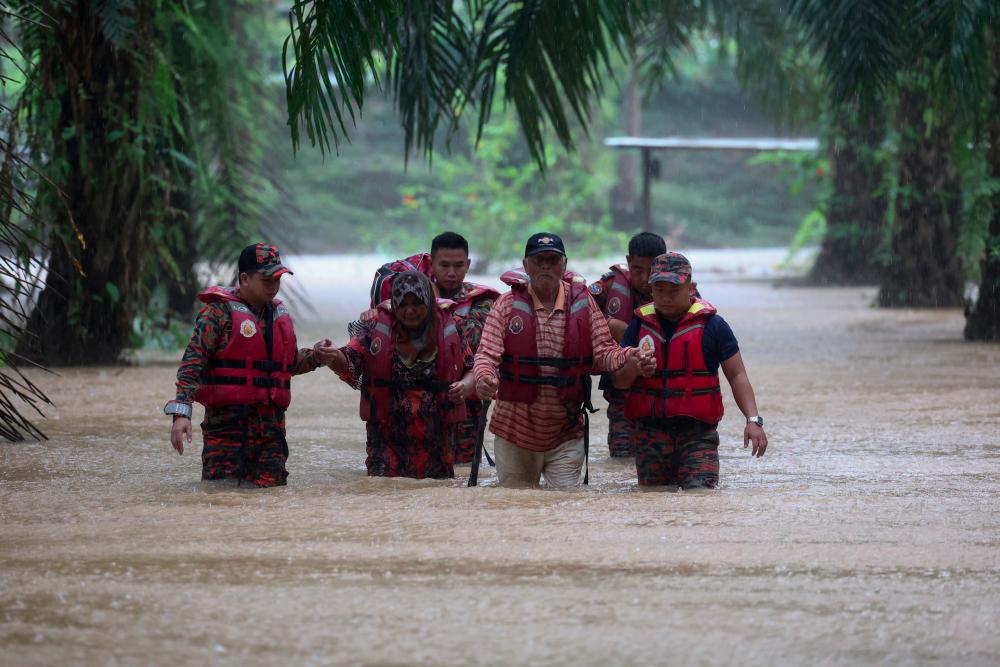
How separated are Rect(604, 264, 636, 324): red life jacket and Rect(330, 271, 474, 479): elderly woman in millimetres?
1110

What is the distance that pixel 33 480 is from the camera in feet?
21.4

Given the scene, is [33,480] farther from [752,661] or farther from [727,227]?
[727,227]

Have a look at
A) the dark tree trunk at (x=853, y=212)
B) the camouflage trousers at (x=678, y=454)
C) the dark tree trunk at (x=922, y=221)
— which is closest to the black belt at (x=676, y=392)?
the camouflage trousers at (x=678, y=454)

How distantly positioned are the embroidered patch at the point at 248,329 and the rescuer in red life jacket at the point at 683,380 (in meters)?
1.63

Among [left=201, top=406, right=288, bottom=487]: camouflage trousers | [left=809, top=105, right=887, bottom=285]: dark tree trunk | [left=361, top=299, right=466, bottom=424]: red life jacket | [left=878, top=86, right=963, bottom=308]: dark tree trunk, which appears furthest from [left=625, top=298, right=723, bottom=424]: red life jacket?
[left=809, top=105, right=887, bottom=285]: dark tree trunk

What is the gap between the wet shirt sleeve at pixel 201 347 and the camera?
6027 mm

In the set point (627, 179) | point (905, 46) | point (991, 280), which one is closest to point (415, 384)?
point (905, 46)

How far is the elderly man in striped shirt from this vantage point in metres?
6.11

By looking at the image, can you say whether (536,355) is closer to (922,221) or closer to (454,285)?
(454,285)

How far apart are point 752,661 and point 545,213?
3069 centimetres

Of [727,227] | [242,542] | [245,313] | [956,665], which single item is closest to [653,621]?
[956,665]

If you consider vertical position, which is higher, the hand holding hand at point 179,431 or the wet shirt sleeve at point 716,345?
the wet shirt sleeve at point 716,345

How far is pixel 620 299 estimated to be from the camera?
7359mm

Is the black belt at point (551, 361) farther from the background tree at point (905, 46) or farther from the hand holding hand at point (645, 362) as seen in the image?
the background tree at point (905, 46)
